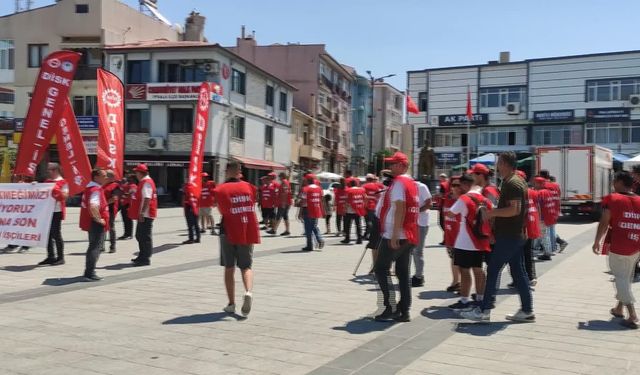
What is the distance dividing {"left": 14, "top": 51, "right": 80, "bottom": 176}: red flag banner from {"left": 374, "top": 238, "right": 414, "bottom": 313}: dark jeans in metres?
8.71

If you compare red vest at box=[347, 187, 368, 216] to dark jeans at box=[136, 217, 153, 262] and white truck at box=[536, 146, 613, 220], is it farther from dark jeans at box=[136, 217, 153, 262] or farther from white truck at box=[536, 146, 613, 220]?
white truck at box=[536, 146, 613, 220]

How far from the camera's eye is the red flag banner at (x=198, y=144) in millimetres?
14609

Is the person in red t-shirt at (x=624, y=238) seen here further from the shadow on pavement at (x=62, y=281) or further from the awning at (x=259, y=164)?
the awning at (x=259, y=164)

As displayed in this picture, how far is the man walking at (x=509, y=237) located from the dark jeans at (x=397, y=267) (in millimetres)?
737

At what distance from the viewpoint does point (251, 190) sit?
6750mm

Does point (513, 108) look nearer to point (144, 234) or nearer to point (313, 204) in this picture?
point (313, 204)

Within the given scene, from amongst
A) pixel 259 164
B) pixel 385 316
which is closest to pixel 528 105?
pixel 259 164

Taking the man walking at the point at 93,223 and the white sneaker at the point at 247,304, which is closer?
the white sneaker at the point at 247,304

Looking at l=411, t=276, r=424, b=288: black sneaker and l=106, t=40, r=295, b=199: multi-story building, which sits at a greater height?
l=106, t=40, r=295, b=199: multi-story building

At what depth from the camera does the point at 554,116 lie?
42875 millimetres

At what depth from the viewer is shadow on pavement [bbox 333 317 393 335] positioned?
19.9 feet

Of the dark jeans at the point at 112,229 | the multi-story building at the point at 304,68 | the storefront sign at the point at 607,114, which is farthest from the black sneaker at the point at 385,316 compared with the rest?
the multi-story building at the point at 304,68

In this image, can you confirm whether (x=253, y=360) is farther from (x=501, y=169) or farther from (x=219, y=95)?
(x=219, y=95)

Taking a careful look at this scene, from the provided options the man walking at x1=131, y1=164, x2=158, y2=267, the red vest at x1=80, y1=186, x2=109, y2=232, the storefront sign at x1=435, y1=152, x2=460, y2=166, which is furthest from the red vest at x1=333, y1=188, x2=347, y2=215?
the storefront sign at x1=435, y1=152, x2=460, y2=166
